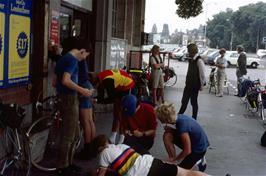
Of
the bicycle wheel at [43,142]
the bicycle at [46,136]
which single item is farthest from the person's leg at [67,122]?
the bicycle wheel at [43,142]

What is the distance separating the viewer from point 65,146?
5.54 meters

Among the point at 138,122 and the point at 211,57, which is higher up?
the point at 211,57

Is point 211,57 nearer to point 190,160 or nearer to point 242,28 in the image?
point 190,160

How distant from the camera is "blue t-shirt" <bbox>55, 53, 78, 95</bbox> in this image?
17.5ft

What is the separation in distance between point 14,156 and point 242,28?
268ft

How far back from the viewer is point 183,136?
5102mm

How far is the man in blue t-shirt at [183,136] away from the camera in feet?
16.7

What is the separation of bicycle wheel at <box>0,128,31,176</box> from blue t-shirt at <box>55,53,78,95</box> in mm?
824

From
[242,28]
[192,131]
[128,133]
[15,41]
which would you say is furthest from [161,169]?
[242,28]

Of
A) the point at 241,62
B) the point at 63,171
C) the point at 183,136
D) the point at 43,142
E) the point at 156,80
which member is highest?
the point at 241,62

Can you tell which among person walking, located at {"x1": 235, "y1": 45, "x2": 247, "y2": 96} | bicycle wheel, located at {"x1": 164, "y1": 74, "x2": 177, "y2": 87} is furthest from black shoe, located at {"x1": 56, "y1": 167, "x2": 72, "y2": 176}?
bicycle wheel, located at {"x1": 164, "y1": 74, "x2": 177, "y2": 87}

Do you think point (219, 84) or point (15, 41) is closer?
point (15, 41)

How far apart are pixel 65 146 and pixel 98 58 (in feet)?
19.6

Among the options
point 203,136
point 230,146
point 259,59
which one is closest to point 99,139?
point 203,136
